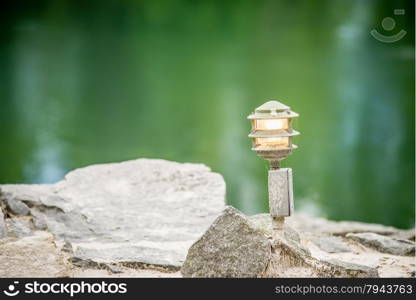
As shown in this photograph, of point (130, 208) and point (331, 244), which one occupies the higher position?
point (130, 208)

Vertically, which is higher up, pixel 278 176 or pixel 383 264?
pixel 278 176

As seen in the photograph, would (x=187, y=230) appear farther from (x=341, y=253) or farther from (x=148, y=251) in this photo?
(x=341, y=253)

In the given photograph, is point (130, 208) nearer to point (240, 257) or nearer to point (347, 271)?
point (240, 257)

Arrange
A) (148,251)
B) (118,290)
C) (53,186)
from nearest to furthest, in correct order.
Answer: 1. (118,290)
2. (148,251)
3. (53,186)

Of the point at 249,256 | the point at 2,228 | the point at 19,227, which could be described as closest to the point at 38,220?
the point at 19,227

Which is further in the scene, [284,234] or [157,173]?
[157,173]

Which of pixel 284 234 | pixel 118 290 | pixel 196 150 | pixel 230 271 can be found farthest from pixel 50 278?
pixel 196 150

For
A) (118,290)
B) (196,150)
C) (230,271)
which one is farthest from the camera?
(196,150)

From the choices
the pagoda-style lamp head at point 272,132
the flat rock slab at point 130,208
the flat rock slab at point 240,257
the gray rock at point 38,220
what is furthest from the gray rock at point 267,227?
the gray rock at point 38,220
